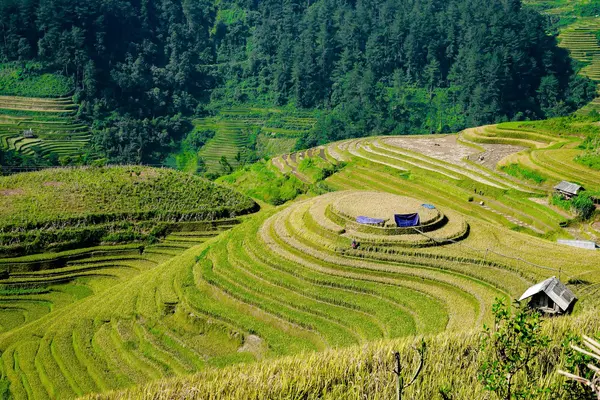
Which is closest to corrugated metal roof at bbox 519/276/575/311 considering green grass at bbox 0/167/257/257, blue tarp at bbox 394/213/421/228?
blue tarp at bbox 394/213/421/228

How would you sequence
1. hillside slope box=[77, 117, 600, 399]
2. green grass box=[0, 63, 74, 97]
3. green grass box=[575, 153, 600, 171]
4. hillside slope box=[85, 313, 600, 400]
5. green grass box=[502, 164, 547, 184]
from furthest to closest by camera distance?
1. green grass box=[0, 63, 74, 97]
2. green grass box=[502, 164, 547, 184]
3. green grass box=[575, 153, 600, 171]
4. hillside slope box=[77, 117, 600, 399]
5. hillside slope box=[85, 313, 600, 400]

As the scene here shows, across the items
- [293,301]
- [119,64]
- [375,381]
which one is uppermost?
[119,64]

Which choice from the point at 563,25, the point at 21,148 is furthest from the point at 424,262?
the point at 563,25

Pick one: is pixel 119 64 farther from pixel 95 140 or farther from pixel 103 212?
pixel 103 212

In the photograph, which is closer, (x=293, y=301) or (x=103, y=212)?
(x=293, y=301)

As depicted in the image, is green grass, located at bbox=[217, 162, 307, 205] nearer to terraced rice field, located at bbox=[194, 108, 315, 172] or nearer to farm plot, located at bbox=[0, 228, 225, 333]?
farm plot, located at bbox=[0, 228, 225, 333]

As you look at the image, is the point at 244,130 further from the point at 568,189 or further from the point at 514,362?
the point at 514,362

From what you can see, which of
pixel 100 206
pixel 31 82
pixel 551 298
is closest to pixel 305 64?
pixel 31 82
